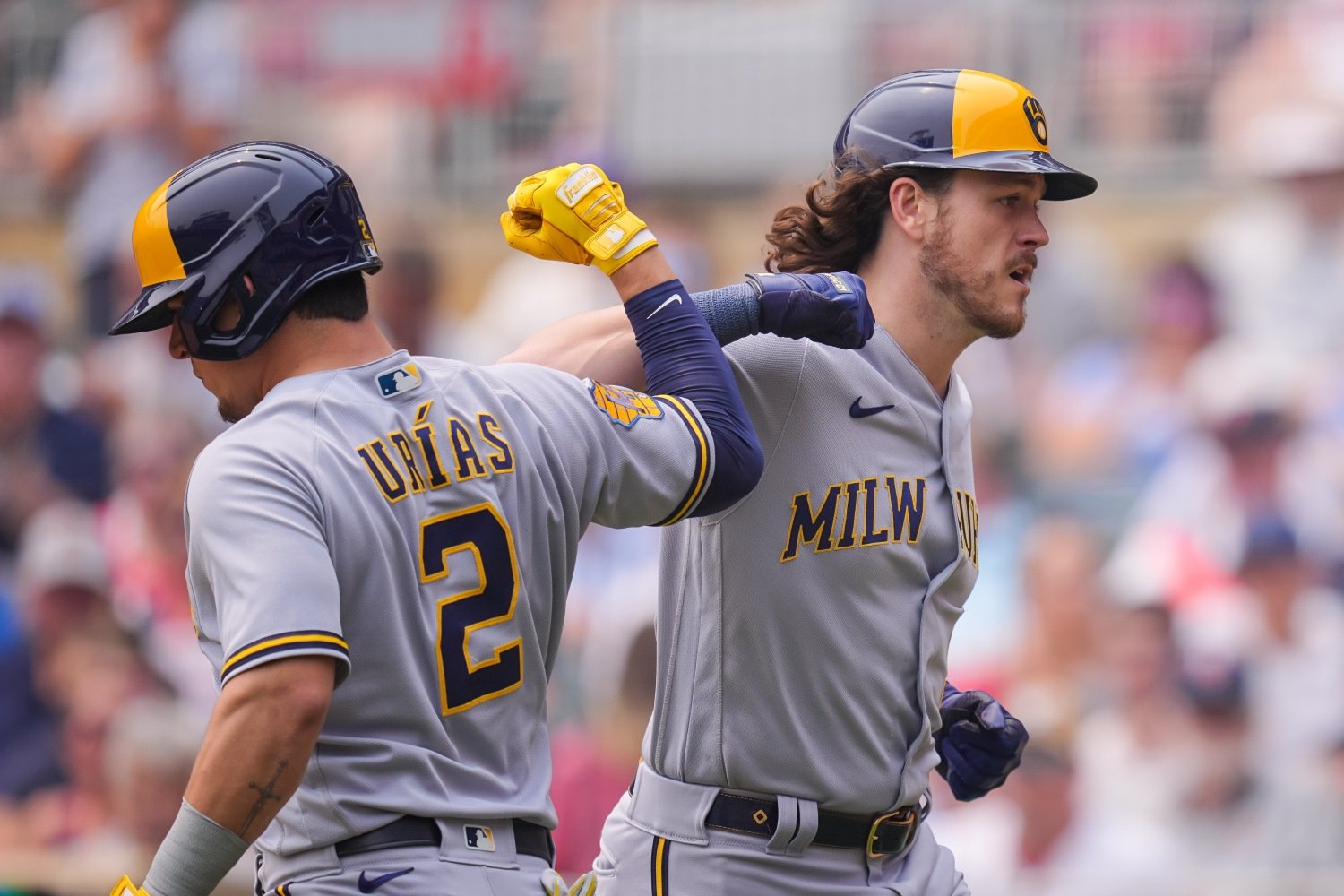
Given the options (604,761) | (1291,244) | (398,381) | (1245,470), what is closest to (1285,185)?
(1291,244)

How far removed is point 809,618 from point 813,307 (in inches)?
22.9

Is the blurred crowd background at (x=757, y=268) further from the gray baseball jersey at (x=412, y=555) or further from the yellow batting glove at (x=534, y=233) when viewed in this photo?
the gray baseball jersey at (x=412, y=555)

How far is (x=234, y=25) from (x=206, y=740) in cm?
797

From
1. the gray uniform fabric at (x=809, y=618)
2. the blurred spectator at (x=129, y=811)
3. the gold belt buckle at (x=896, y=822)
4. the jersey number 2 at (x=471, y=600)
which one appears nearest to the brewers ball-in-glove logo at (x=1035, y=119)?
the gray uniform fabric at (x=809, y=618)

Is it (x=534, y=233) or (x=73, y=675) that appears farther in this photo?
(x=73, y=675)

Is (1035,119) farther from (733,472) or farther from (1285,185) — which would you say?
(1285,185)

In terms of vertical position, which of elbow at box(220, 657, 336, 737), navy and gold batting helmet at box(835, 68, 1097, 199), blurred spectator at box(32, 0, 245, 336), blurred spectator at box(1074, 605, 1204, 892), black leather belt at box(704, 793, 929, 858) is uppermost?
navy and gold batting helmet at box(835, 68, 1097, 199)

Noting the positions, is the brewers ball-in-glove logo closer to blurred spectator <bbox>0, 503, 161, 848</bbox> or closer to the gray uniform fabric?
the gray uniform fabric

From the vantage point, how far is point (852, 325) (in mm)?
2936

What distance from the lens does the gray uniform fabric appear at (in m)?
3.14

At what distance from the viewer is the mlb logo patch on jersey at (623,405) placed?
8.91ft

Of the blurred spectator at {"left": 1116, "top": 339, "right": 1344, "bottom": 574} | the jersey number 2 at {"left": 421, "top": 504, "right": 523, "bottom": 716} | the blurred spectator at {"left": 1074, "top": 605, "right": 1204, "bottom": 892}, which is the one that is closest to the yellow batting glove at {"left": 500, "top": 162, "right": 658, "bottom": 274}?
the jersey number 2 at {"left": 421, "top": 504, "right": 523, "bottom": 716}

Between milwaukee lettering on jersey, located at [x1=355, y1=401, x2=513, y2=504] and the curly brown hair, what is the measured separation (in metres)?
0.99

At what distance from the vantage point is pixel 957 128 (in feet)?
10.7
